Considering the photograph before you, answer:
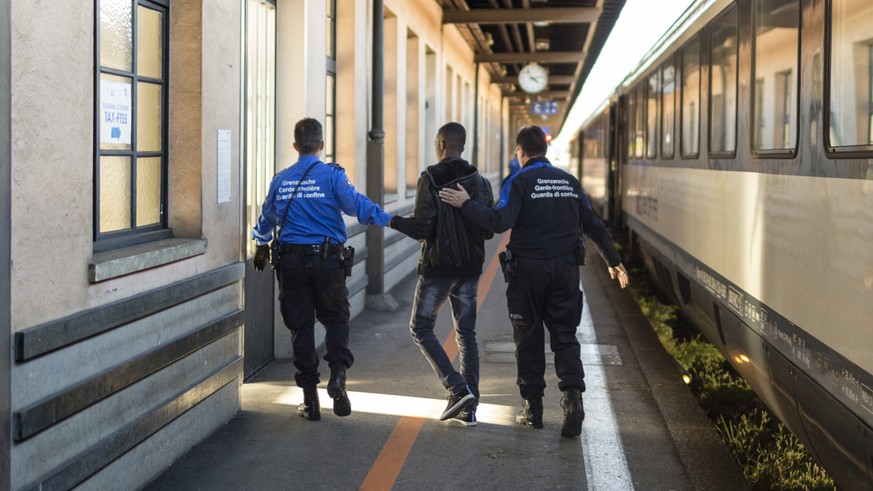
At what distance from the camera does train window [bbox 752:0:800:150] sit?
5.45m

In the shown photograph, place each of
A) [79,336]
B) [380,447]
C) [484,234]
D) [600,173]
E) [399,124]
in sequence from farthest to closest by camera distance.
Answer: [600,173], [399,124], [484,234], [380,447], [79,336]

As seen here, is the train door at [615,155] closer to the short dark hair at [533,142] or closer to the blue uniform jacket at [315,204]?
the short dark hair at [533,142]

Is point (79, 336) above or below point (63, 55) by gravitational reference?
below

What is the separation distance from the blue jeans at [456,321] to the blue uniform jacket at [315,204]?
20.4 inches

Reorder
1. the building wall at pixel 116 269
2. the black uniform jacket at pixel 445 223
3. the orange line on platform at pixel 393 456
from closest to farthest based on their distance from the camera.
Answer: the building wall at pixel 116 269
the orange line on platform at pixel 393 456
the black uniform jacket at pixel 445 223

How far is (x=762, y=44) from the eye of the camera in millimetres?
6328

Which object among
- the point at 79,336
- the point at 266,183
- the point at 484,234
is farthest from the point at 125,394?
the point at 266,183

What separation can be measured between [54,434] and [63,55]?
4.90 feet

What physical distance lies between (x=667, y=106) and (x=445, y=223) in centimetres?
556

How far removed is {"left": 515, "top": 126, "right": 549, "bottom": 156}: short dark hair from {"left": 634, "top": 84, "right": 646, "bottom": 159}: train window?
7667 mm

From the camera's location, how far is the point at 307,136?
6641 mm

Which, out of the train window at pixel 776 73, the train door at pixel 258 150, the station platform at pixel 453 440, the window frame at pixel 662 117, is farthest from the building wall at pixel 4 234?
the window frame at pixel 662 117

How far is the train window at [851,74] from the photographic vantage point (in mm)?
4172

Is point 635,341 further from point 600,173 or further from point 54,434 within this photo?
point 600,173
